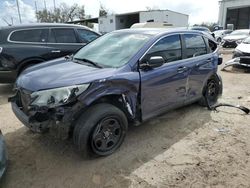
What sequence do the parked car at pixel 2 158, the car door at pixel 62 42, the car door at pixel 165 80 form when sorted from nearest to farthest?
the parked car at pixel 2 158 → the car door at pixel 165 80 → the car door at pixel 62 42

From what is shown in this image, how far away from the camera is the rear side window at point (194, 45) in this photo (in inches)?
178

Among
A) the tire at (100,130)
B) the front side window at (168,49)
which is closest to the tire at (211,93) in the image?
the front side window at (168,49)

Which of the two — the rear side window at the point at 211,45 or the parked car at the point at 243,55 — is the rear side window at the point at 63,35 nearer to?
the rear side window at the point at 211,45

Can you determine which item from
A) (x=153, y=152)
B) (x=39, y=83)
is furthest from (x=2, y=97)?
(x=153, y=152)

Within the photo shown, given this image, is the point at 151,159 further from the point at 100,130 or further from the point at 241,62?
the point at 241,62

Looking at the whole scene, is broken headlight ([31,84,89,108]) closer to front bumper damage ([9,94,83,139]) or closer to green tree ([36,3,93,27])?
front bumper damage ([9,94,83,139])

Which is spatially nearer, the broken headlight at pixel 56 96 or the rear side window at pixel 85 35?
the broken headlight at pixel 56 96

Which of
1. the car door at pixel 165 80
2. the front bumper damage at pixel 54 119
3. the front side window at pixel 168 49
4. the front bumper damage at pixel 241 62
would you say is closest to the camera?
the front bumper damage at pixel 54 119

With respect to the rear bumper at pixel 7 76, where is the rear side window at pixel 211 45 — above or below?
above

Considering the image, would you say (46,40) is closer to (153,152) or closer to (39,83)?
(39,83)

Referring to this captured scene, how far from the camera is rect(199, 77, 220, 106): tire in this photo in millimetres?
5281

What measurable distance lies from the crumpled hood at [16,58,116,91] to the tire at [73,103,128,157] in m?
0.40

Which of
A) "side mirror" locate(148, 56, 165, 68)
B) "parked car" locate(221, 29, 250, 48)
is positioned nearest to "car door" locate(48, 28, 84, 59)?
"side mirror" locate(148, 56, 165, 68)

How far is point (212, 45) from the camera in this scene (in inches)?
210
